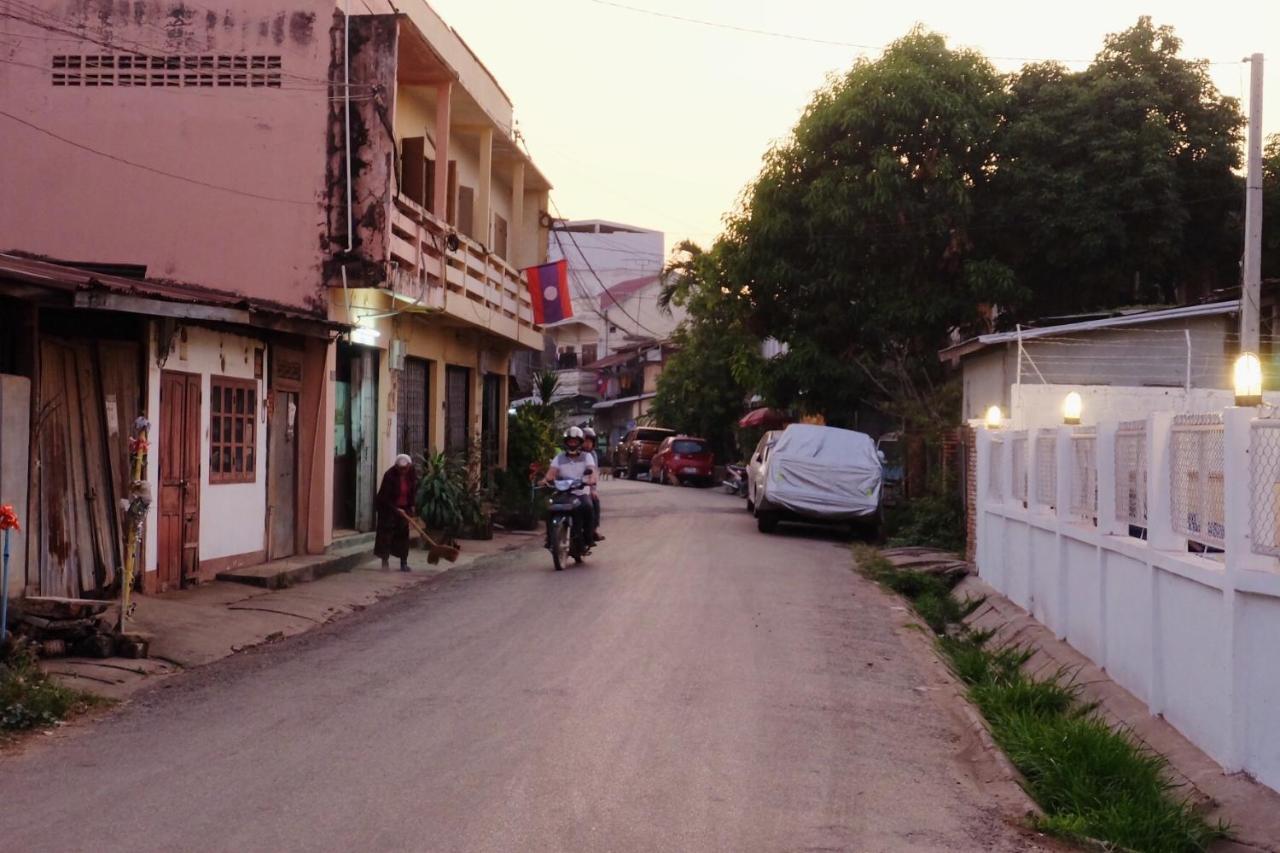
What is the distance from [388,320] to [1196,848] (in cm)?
1656

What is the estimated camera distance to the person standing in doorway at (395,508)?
1761cm

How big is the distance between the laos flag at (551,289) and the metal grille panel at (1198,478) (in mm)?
20209

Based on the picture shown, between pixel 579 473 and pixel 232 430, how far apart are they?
15.4 feet

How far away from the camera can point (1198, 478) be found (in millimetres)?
8188

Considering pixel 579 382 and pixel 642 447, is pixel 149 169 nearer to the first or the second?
Result: pixel 642 447

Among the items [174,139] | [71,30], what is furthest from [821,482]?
[71,30]

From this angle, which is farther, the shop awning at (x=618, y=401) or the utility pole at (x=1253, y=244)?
the shop awning at (x=618, y=401)

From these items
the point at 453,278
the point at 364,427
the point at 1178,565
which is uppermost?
the point at 453,278

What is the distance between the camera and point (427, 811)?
20.4 ft

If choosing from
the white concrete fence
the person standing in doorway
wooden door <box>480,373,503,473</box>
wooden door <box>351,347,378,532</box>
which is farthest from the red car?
the white concrete fence

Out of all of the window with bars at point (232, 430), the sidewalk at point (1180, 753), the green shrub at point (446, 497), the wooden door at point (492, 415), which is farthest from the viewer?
the wooden door at point (492, 415)

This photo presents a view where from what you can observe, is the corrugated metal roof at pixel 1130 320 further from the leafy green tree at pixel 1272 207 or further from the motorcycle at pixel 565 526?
the motorcycle at pixel 565 526

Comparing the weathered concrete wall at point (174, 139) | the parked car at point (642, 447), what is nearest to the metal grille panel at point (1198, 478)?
the weathered concrete wall at point (174, 139)

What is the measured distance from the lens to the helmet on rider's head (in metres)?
18.4
